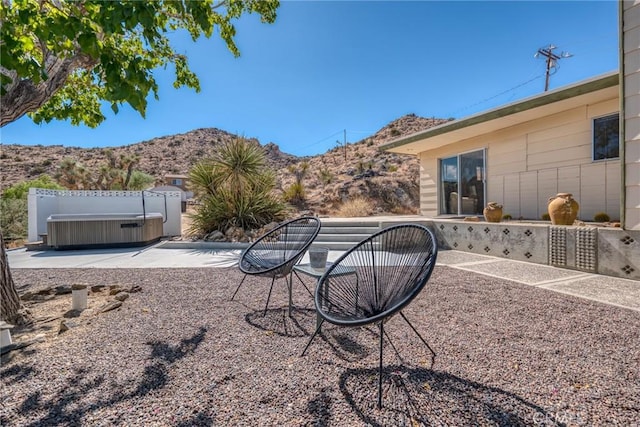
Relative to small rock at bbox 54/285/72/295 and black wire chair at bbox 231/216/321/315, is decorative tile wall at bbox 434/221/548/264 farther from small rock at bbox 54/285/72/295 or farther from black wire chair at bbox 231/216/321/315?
small rock at bbox 54/285/72/295

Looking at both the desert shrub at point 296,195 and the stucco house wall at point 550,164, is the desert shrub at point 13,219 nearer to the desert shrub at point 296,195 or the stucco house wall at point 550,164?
the desert shrub at point 296,195

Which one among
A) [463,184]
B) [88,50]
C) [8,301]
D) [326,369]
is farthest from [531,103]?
[8,301]

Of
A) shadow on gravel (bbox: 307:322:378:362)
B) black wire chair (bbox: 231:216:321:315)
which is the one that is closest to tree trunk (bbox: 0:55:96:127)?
black wire chair (bbox: 231:216:321:315)

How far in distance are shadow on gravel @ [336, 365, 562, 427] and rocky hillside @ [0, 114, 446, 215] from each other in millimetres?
8314

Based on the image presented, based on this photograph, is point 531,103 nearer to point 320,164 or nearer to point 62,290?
point 62,290

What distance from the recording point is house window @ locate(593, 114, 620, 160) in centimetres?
554

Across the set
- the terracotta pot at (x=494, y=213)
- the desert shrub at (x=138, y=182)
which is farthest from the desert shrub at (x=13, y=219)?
the desert shrub at (x=138, y=182)

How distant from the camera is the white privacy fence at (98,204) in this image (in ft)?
25.3

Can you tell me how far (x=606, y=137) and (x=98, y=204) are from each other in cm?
1219

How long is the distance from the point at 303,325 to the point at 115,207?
27.1 ft

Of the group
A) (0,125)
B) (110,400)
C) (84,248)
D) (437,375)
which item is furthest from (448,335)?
(84,248)

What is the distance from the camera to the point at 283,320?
2.83 metres

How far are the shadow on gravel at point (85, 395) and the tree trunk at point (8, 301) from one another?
1025 millimetres

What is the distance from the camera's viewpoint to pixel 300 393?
5.61 ft
